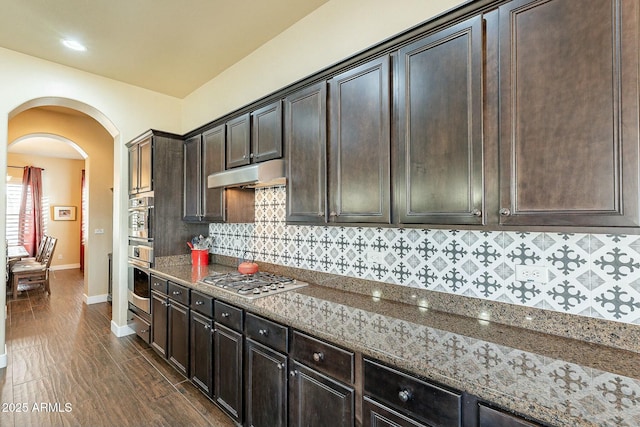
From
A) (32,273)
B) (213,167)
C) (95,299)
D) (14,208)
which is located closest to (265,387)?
(213,167)

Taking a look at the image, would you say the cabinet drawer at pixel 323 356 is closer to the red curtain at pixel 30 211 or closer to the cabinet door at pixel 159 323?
the cabinet door at pixel 159 323

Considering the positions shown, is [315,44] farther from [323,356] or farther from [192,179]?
[323,356]

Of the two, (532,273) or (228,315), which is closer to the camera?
(532,273)

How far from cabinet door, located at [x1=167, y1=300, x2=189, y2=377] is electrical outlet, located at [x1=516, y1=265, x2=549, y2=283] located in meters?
2.50

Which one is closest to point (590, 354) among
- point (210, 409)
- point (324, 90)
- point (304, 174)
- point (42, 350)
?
point (304, 174)

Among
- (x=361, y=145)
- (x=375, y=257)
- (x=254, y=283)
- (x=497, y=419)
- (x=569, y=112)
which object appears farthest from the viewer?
(x=254, y=283)

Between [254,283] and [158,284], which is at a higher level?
[254,283]

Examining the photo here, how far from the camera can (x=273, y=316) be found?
5.87ft

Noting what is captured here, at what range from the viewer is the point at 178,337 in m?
2.85

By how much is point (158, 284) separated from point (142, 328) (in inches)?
32.1

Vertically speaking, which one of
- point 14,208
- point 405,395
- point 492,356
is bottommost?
A: point 405,395

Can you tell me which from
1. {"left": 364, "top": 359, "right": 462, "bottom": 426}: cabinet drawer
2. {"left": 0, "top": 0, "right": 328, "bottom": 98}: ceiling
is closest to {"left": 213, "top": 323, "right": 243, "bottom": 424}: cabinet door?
{"left": 364, "top": 359, "right": 462, "bottom": 426}: cabinet drawer

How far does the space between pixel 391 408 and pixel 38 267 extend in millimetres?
6996

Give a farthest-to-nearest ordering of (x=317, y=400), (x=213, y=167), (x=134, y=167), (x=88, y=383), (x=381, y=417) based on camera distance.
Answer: (x=134, y=167)
(x=213, y=167)
(x=88, y=383)
(x=317, y=400)
(x=381, y=417)
